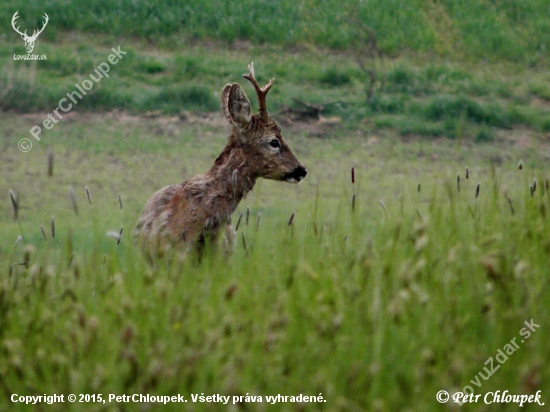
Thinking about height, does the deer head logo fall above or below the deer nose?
above

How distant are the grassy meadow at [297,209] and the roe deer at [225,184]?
401mm

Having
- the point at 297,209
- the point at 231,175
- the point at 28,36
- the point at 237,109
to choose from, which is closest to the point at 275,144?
the point at 237,109

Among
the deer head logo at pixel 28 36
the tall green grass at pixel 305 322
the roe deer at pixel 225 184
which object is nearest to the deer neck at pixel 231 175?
the roe deer at pixel 225 184

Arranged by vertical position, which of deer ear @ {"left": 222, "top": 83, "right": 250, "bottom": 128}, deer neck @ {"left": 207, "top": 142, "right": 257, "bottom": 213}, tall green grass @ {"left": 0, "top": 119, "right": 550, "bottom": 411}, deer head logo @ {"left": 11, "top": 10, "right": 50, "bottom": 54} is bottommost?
tall green grass @ {"left": 0, "top": 119, "right": 550, "bottom": 411}

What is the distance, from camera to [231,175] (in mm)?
6781

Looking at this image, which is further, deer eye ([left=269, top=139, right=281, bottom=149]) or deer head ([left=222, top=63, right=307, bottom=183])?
deer eye ([left=269, top=139, right=281, bottom=149])

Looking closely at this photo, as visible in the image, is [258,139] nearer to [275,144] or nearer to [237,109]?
[275,144]

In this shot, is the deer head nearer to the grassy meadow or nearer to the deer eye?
the deer eye

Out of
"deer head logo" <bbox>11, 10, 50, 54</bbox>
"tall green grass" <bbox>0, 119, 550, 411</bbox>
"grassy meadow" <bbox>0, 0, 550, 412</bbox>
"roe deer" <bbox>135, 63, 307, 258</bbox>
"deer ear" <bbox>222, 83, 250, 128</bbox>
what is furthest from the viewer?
"deer head logo" <bbox>11, 10, 50, 54</bbox>

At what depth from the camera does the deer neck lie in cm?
671

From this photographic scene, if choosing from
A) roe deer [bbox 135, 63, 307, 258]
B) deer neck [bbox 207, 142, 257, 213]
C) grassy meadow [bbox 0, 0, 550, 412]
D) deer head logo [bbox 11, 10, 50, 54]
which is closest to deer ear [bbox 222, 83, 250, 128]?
roe deer [bbox 135, 63, 307, 258]

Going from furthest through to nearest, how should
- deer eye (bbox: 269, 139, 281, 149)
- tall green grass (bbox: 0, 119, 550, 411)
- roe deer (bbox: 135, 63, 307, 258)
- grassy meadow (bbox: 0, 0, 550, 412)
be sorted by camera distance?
deer eye (bbox: 269, 139, 281, 149), roe deer (bbox: 135, 63, 307, 258), grassy meadow (bbox: 0, 0, 550, 412), tall green grass (bbox: 0, 119, 550, 411)

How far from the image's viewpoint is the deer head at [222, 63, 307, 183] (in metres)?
6.97

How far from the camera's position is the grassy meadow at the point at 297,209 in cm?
338
